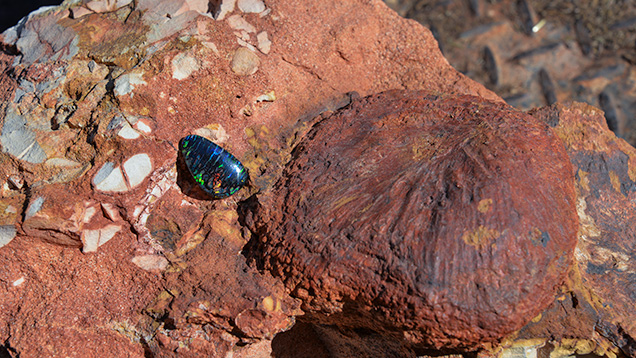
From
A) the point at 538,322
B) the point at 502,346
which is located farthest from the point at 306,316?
the point at 538,322

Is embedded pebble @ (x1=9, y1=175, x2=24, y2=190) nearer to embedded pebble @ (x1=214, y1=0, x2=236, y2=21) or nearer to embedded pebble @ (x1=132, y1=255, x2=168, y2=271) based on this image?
embedded pebble @ (x1=132, y1=255, x2=168, y2=271)

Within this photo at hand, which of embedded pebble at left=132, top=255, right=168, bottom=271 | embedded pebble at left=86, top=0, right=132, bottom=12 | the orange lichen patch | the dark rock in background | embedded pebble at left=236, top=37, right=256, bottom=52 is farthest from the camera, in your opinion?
the dark rock in background

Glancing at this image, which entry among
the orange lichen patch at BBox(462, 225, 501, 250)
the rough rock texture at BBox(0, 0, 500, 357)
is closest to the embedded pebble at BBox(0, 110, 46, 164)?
the rough rock texture at BBox(0, 0, 500, 357)

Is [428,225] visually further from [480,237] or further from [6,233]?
[6,233]

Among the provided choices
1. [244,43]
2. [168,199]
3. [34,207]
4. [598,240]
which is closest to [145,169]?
[168,199]

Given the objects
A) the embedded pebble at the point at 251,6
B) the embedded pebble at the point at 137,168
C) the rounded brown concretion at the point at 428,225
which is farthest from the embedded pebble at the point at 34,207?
the embedded pebble at the point at 251,6

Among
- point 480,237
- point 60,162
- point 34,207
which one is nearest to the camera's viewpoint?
point 480,237

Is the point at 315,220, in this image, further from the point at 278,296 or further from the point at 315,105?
the point at 315,105

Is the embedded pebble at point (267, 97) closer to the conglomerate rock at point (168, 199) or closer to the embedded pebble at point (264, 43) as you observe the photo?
the conglomerate rock at point (168, 199)
